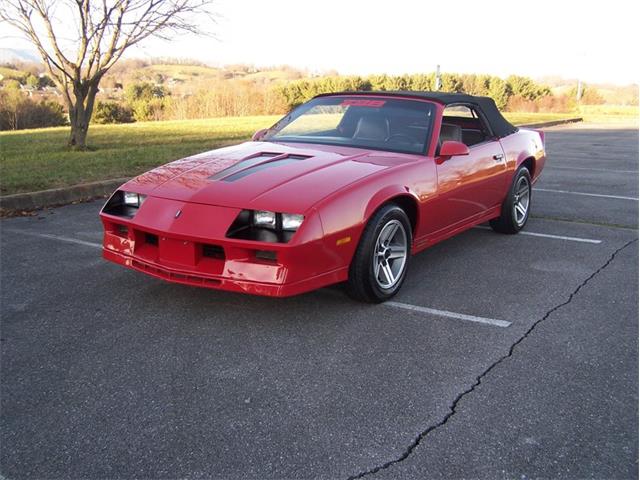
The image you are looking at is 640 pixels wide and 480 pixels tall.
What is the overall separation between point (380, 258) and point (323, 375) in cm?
121

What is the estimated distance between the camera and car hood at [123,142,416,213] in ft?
11.7

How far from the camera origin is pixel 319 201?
351 centimetres

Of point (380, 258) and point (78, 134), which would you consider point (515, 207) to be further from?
point (78, 134)

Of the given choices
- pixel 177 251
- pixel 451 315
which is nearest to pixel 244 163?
pixel 177 251

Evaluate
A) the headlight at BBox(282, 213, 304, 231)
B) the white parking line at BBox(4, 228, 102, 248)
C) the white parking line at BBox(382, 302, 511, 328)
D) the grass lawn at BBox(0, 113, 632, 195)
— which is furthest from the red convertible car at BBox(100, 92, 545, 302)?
the grass lawn at BBox(0, 113, 632, 195)

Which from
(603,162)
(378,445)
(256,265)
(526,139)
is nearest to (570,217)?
Result: (526,139)

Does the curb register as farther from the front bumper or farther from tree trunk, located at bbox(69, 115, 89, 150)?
the front bumper

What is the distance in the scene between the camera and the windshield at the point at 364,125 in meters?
4.71

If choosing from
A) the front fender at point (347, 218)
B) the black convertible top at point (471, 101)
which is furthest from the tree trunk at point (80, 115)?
the front fender at point (347, 218)

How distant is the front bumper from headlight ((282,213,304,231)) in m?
0.06

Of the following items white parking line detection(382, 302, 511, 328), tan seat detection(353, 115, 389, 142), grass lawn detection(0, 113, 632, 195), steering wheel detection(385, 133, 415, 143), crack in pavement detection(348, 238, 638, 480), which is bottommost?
crack in pavement detection(348, 238, 638, 480)

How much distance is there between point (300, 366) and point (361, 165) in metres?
1.59

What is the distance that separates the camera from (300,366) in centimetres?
311

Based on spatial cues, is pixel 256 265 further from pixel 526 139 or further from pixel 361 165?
pixel 526 139
